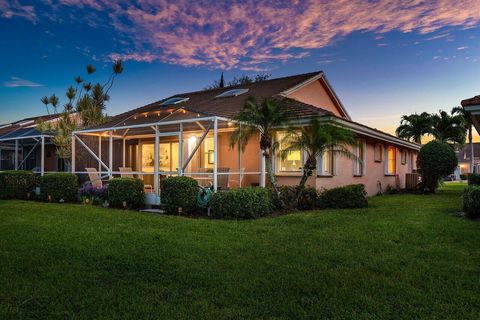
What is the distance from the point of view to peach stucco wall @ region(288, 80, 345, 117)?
17109mm

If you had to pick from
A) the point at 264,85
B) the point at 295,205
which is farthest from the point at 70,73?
the point at 295,205

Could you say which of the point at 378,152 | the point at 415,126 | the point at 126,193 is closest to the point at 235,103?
the point at 126,193

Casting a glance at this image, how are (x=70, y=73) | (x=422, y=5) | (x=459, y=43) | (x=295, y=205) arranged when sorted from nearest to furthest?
(x=295, y=205) < (x=422, y=5) < (x=459, y=43) < (x=70, y=73)

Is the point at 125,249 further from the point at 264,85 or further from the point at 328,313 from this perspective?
the point at 264,85

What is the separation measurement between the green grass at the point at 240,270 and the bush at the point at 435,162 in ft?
33.5

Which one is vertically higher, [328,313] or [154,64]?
[154,64]

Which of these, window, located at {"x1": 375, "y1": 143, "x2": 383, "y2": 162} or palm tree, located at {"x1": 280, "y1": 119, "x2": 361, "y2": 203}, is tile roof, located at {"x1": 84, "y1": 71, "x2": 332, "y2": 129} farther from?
window, located at {"x1": 375, "y1": 143, "x2": 383, "y2": 162}

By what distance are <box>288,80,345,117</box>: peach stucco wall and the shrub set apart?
344 inches

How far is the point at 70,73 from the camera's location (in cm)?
2167

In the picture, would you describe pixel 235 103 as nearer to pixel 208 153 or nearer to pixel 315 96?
pixel 208 153

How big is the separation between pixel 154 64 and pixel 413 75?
46.3ft

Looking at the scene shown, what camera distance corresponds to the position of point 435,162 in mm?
17625

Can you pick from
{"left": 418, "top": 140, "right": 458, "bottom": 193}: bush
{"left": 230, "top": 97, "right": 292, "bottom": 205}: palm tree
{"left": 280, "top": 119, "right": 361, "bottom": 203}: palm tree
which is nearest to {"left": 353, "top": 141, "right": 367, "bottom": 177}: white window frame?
{"left": 418, "top": 140, "right": 458, "bottom": 193}: bush

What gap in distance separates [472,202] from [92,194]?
12.2m
